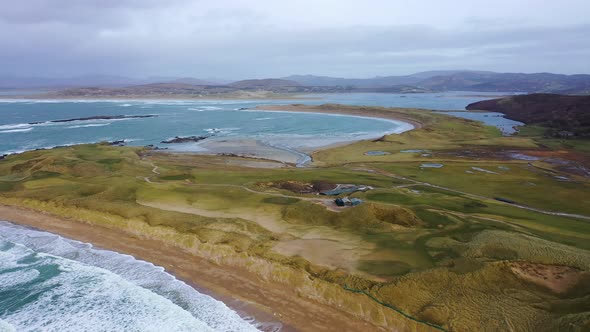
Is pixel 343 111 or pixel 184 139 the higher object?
pixel 343 111

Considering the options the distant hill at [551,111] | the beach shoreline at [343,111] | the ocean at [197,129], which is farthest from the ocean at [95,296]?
the beach shoreline at [343,111]

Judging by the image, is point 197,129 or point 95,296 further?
point 197,129

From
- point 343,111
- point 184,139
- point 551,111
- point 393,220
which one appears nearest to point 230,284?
point 393,220

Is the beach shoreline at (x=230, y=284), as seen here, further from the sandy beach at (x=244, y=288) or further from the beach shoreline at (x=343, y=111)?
the beach shoreline at (x=343, y=111)

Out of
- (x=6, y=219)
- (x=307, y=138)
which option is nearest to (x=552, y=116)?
(x=307, y=138)

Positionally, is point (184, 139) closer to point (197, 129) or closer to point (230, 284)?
point (197, 129)

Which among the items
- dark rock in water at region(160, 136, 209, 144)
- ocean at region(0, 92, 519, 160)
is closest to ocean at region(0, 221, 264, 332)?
ocean at region(0, 92, 519, 160)

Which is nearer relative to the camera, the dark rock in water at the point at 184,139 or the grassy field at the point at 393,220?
the grassy field at the point at 393,220
